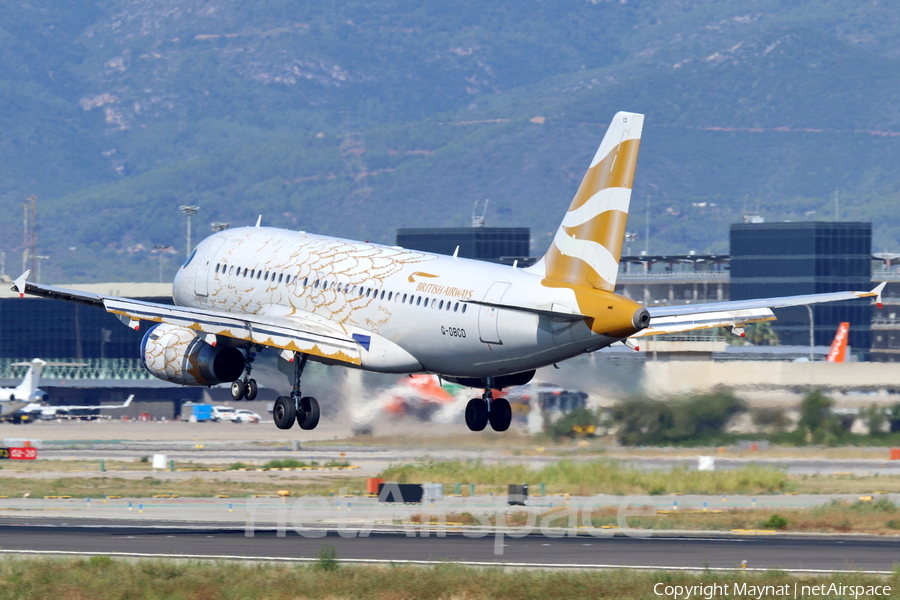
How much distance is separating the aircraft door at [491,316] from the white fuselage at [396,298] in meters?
0.03

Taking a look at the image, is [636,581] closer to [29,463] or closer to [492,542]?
[492,542]

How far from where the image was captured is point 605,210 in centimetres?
4975

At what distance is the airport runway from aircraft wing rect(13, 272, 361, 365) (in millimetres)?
7527

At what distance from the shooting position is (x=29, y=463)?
10950 centimetres

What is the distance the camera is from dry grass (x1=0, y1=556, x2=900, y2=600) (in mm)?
42250

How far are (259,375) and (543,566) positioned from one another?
20.6 meters

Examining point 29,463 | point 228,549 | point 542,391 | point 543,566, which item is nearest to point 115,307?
point 228,549

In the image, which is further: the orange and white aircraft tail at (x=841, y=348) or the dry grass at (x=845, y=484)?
the orange and white aircraft tail at (x=841, y=348)

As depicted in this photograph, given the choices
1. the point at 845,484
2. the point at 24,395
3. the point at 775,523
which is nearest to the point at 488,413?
the point at 775,523

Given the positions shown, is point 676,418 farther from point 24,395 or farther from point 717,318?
point 24,395

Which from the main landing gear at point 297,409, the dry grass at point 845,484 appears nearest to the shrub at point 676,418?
the dry grass at point 845,484

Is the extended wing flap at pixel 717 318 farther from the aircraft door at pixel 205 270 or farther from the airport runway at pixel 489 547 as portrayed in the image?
the aircraft door at pixel 205 270

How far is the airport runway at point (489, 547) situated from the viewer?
52438mm

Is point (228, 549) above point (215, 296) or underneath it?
underneath
